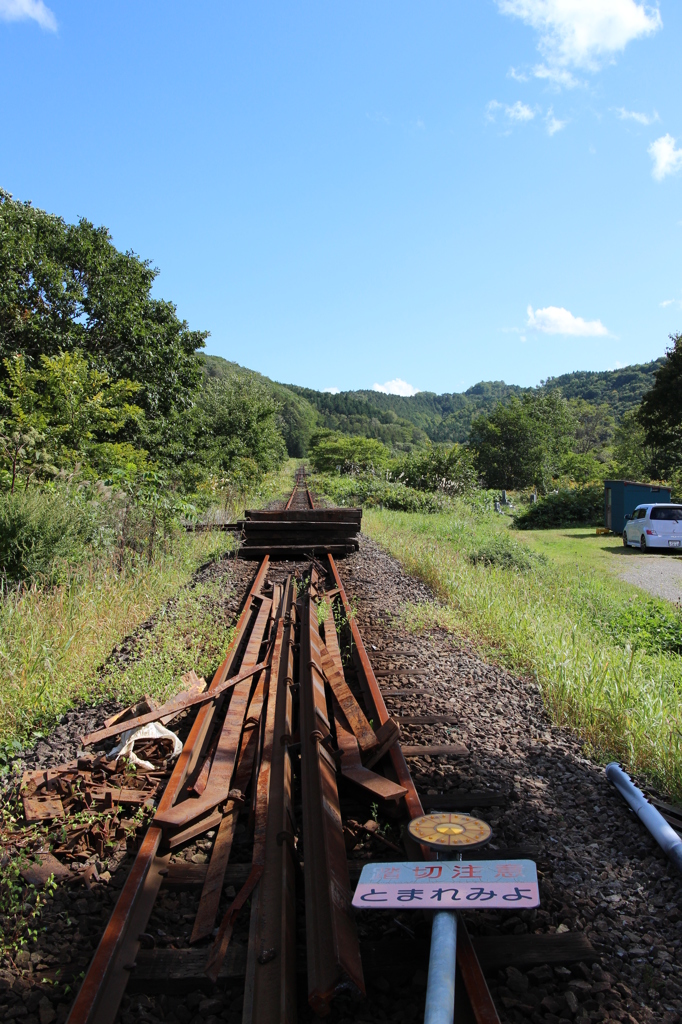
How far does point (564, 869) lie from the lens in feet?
9.42

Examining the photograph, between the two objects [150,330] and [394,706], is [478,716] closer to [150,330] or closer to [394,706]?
[394,706]

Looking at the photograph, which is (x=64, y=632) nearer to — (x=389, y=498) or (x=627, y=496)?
(x=389, y=498)

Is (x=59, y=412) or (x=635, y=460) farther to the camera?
(x=635, y=460)

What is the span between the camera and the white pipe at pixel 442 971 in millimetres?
1814

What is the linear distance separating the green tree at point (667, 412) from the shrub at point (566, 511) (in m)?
5.26

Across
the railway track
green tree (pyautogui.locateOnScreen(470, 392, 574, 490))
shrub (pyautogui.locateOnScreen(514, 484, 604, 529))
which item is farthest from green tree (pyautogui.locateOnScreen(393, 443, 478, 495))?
the railway track

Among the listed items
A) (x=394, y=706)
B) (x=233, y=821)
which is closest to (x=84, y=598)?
(x=394, y=706)

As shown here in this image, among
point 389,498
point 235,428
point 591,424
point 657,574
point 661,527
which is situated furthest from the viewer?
point 591,424

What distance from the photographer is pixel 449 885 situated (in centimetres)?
231

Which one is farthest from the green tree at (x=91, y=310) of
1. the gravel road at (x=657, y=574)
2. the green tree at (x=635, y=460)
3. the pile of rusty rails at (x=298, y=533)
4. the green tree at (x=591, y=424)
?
the green tree at (x=591, y=424)

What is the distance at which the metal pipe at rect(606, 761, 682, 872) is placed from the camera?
2.98 metres

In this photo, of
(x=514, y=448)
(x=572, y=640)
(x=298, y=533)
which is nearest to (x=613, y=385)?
(x=514, y=448)

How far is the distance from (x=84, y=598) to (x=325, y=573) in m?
4.25

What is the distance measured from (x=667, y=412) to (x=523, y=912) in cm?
3636
